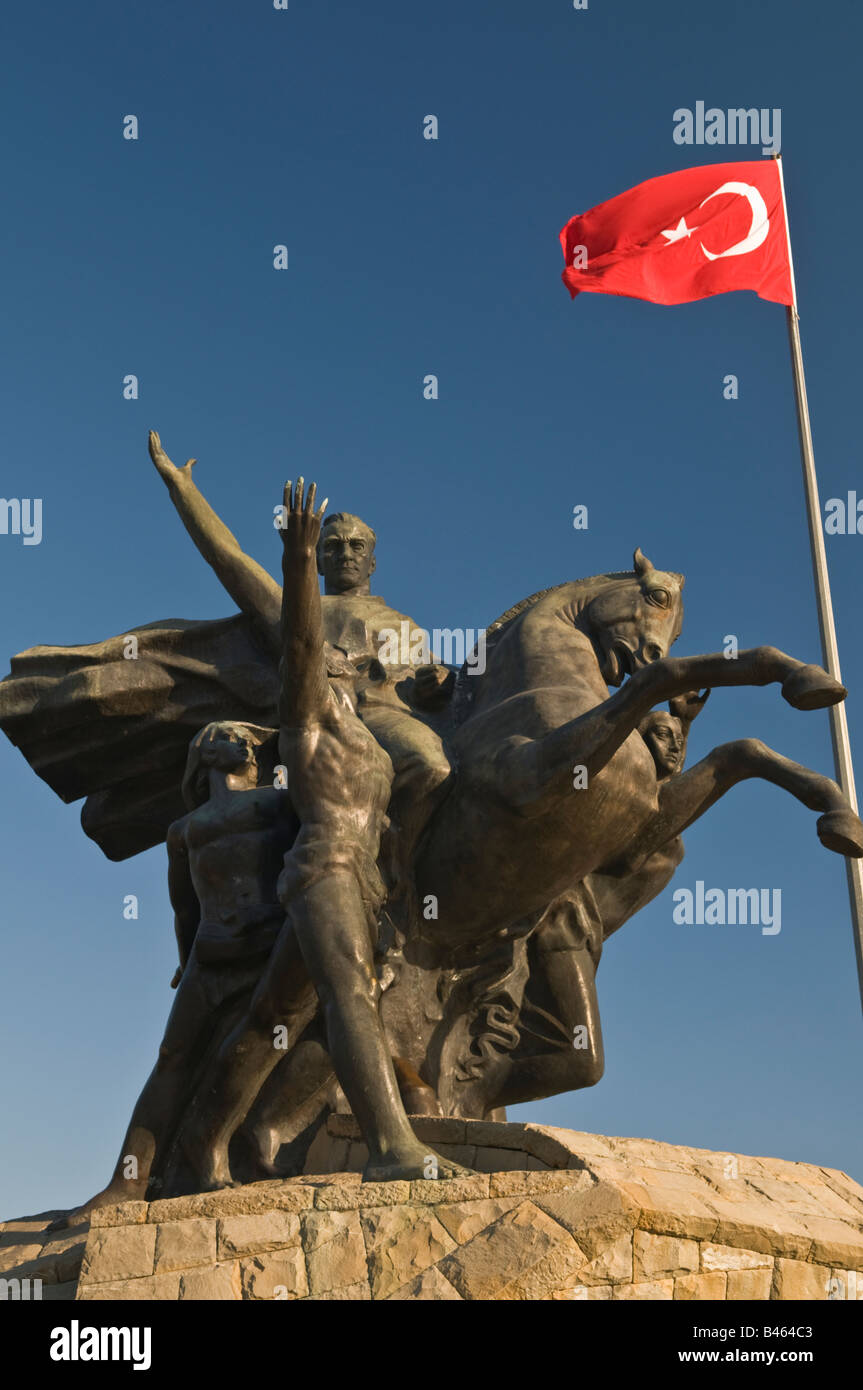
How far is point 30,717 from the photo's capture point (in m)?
11.0

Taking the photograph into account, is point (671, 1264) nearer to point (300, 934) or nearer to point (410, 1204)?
point (410, 1204)

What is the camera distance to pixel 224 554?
11.1 meters

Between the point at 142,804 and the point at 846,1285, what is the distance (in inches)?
245

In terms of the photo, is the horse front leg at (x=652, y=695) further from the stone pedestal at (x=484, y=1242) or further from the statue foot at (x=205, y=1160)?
the statue foot at (x=205, y=1160)

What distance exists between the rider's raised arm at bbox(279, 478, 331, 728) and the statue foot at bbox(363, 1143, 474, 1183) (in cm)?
247

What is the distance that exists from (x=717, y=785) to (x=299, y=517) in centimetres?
344

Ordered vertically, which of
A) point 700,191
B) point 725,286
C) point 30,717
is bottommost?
point 30,717

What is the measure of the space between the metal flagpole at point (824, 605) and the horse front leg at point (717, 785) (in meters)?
1.07

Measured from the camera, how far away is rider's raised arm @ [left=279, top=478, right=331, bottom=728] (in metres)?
8.34

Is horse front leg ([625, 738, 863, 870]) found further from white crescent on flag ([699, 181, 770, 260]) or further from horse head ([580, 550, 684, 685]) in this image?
white crescent on flag ([699, 181, 770, 260])

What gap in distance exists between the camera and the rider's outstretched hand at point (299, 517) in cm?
833

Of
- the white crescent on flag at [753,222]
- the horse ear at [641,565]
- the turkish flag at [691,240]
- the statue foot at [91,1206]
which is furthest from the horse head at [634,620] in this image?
the white crescent on flag at [753,222]
